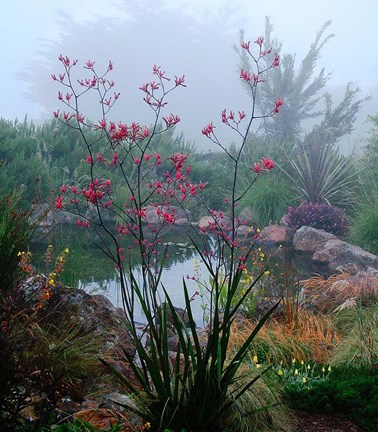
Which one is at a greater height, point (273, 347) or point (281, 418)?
point (273, 347)

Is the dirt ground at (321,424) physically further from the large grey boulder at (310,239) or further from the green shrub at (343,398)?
the large grey boulder at (310,239)

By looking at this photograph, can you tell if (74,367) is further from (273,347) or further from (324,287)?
(324,287)

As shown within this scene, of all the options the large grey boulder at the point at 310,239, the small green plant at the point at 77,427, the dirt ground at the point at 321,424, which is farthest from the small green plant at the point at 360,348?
the large grey boulder at the point at 310,239

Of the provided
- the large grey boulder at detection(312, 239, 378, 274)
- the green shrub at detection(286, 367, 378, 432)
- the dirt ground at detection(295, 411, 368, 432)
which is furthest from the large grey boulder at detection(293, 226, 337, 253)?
the dirt ground at detection(295, 411, 368, 432)

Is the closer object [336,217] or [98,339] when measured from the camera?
[98,339]

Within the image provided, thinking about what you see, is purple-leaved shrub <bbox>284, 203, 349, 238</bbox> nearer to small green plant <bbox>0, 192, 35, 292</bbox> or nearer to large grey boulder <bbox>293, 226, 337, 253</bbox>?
large grey boulder <bbox>293, 226, 337, 253</bbox>

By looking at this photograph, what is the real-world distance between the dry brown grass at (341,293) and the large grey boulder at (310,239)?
3.53 metres

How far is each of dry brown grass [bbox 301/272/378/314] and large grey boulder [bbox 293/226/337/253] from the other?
3.53 metres

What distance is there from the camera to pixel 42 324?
3.91 metres

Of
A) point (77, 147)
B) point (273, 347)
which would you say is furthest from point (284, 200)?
point (273, 347)

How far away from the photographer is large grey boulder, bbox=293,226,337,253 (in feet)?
33.3

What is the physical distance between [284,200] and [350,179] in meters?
1.87

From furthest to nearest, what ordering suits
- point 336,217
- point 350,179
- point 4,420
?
point 350,179
point 336,217
point 4,420

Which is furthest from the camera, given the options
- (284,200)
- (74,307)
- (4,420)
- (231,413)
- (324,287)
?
(284,200)
